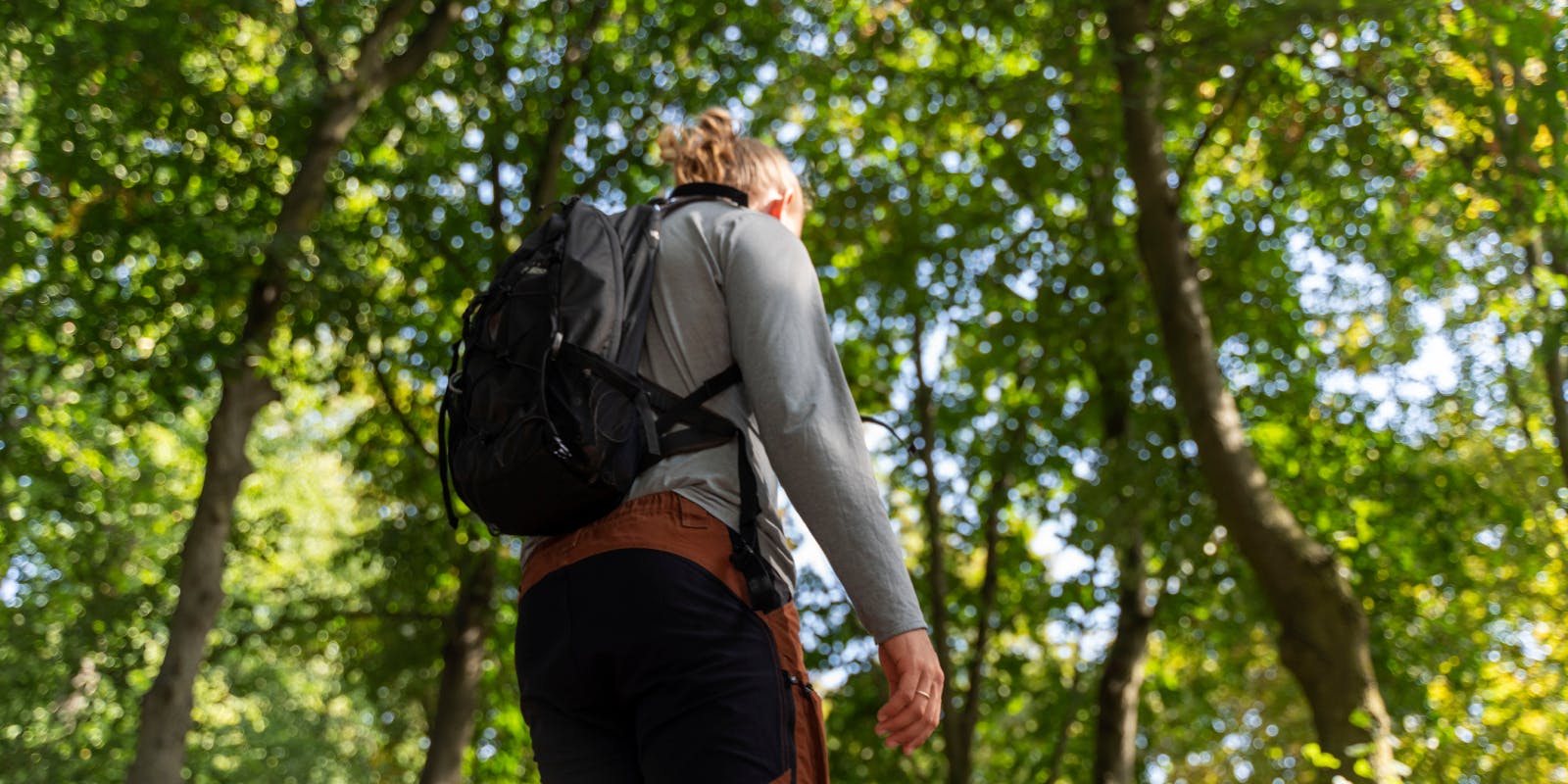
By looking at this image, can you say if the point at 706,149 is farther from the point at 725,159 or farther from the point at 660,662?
the point at 660,662

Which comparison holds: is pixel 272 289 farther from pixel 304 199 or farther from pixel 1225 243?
pixel 1225 243

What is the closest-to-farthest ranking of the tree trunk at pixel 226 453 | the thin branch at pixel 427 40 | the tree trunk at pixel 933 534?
1. the tree trunk at pixel 226 453
2. the thin branch at pixel 427 40
3. the tree trunk at pixel 933 534

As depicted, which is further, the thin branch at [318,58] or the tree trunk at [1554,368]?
the thin branch at [318,58]

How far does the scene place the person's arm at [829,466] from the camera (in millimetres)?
2012

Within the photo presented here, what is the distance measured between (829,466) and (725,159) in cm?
76

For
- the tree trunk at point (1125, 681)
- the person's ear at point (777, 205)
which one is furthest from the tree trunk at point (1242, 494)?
the tree trunk at point (1125, 681)

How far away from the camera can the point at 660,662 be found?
192 cm

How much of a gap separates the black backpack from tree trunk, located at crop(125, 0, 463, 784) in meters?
6.62

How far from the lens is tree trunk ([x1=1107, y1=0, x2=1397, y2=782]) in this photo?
7098 millimetres

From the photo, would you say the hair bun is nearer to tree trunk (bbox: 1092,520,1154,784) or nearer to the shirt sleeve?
the shirt sleeve

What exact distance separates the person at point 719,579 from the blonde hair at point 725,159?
31 centimetres

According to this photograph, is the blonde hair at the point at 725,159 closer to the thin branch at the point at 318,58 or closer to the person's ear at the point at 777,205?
the person's ear at the point at 777,205

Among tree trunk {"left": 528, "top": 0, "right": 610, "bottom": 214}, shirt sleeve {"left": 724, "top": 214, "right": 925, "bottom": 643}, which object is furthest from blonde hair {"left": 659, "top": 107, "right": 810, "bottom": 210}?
tree trunk {"left": 528, "top": 0, "right": 610, "bottom": 214}

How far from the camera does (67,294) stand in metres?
9.33
